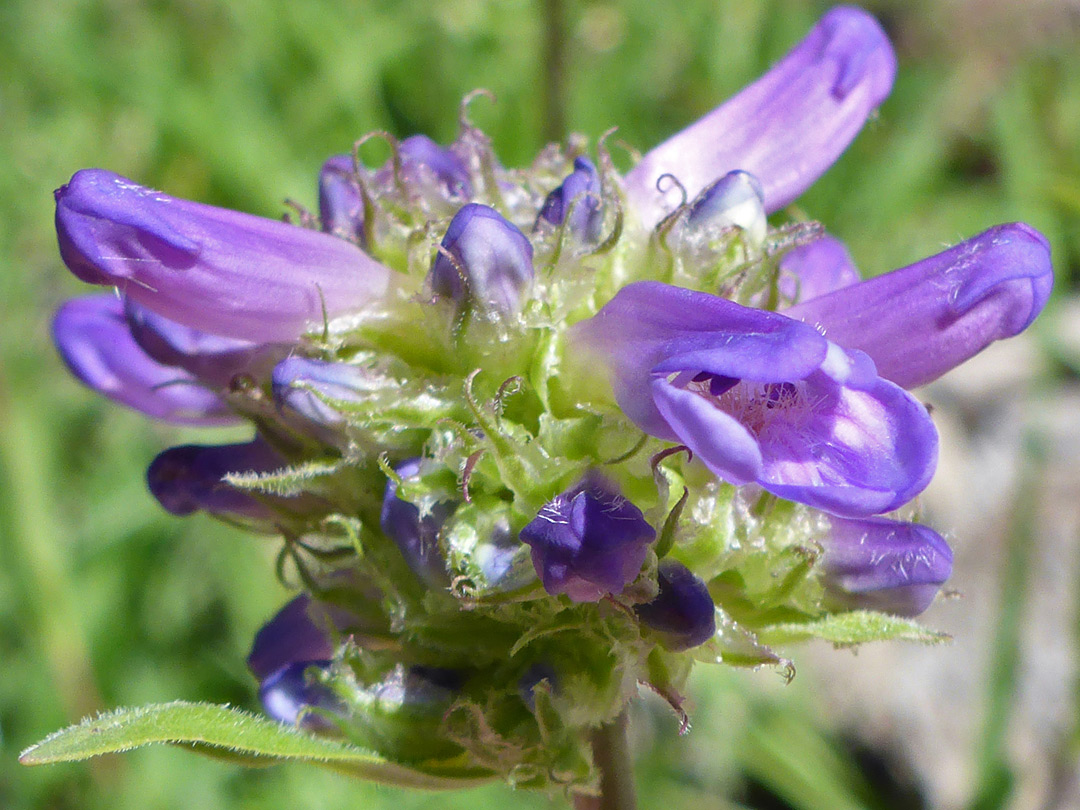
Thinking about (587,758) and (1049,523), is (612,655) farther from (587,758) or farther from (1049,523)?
(1049,523)

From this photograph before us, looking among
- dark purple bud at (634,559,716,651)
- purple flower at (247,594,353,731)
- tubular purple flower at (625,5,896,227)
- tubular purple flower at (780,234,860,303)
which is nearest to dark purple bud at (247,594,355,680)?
purple flower at (247,594,353,731)

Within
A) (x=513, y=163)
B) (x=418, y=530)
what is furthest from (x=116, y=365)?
(x=513, y=163)

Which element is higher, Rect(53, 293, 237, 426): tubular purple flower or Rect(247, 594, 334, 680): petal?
Rect(53, 293, 237, 426): tubular purple flower

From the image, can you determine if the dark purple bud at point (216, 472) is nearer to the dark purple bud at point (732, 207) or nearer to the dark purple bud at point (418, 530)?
the dark purple bud at point (418, 530)

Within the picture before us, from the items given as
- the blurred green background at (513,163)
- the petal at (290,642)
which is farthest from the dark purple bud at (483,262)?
the blurred green background at (513,163)

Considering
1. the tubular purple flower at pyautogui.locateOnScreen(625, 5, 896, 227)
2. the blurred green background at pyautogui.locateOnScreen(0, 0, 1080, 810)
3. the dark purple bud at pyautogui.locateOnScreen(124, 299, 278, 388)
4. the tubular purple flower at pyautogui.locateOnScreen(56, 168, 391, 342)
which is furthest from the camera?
the blurred green background at pyautogui.locateOnScreen(0, 0, 1080, 810)

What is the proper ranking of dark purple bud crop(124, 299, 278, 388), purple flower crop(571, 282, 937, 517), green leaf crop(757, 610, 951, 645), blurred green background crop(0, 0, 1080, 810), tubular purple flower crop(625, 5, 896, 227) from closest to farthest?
purple flower crop(571, 282, 937, 517) < green leaf crop(757, 610, 951, 645) < dark purple bud crop(124, 299, 278, 388) < tubular purple flower crop(625, 5, 896, 227) < blurred green background crop(0, 0, 1080, 810)

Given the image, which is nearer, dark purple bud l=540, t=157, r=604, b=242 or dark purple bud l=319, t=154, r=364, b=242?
dark purple bud l=540, t=157, r=604, b=242

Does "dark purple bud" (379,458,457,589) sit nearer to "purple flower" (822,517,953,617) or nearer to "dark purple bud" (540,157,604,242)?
"dark purple bud" (540,157,604,242)
